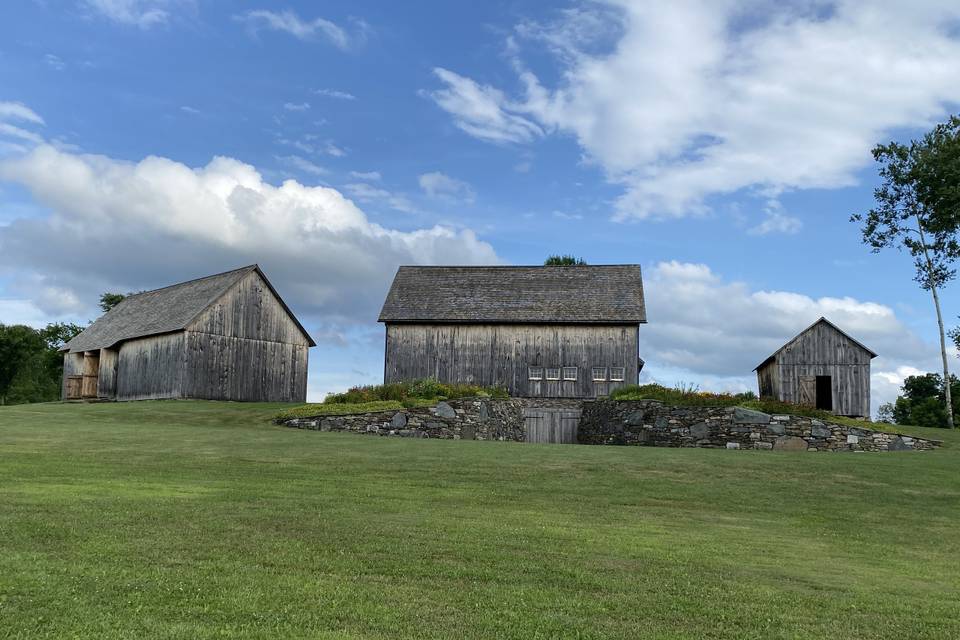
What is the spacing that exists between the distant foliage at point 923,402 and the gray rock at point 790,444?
33.6 metres

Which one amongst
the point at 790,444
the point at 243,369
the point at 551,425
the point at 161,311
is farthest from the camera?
the point at 161,311

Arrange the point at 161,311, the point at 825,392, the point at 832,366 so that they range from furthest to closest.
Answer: the point at 161,311 < the point at 825,392 < the point at 832,366

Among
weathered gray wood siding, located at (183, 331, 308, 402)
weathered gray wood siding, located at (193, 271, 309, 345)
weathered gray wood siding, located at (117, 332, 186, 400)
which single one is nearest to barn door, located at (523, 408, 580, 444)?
weathered gray wood siding, located at (183, 331, 308, 402)

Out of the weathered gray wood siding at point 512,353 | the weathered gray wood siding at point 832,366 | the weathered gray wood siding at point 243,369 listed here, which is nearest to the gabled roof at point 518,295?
the weathered gray wood siding at point 512,353

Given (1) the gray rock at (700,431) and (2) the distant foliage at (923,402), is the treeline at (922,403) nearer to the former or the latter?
(2) the distant foliage at (923,402)

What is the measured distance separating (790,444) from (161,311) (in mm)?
37228

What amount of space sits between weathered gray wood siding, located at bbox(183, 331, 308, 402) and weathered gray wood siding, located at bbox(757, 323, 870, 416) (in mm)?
27397

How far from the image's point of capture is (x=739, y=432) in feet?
94.7

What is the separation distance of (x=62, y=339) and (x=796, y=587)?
8080cm

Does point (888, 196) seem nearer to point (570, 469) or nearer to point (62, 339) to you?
point (570, 469)

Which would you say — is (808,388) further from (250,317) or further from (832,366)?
(250,317)

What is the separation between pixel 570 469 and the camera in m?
19.5

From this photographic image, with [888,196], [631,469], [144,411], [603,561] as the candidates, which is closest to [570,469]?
[631,469]

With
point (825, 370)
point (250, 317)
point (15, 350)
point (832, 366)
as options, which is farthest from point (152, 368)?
point (15, 350)
